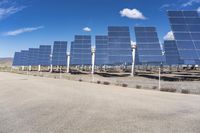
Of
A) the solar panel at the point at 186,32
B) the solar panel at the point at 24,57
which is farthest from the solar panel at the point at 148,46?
the solar panel at the point at 24,57

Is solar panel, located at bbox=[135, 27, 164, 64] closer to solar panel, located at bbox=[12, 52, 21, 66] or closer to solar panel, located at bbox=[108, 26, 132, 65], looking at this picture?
solar panel, located at bbox=[108, 26, 132, 65]

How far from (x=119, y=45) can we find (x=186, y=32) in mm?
14850

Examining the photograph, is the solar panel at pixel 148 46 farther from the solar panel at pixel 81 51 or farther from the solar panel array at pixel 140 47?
the solar panel at pixel 81 51

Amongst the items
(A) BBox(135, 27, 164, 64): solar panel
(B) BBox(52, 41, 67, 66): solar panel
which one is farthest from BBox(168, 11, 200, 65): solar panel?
(B) BBox(52, 41, 67, 66): solar panel

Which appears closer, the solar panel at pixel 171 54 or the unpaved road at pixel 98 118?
the unpaved road at pixel 98 118

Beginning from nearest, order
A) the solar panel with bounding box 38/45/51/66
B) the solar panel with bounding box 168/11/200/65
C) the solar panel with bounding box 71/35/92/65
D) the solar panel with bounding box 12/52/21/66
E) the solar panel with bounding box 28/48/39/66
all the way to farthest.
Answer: the solar panel with bounding box 168/11/200/65 → the solar panel with bounding box 71/35/92/65 → the solar panel with bounding box 38/45/51/66 → the solar panel with bounding box 28/48/39/66 → the solar panel with bounding box 12/52/21/66

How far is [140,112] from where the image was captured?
11.7 metres

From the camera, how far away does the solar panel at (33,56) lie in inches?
2938

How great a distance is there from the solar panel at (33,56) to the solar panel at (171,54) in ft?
109

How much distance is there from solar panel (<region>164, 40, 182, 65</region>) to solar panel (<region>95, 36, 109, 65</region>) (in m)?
11.4

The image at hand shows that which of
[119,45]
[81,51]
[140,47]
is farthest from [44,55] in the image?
[140,47]

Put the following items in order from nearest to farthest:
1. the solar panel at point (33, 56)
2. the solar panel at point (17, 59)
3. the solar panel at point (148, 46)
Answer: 1. the solar panel at point (148, 46)
2. the solar panel at point (33, 56)
3. the solar panel at point (17, 59)

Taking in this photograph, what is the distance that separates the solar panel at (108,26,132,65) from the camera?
4380 cm

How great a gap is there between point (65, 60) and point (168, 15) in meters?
31.3
